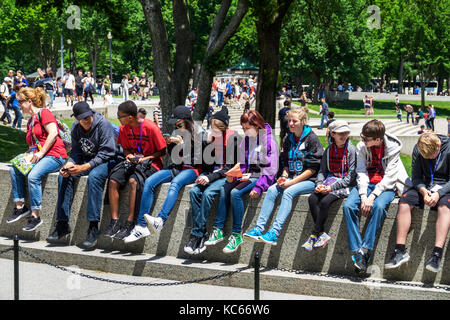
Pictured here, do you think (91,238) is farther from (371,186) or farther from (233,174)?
(371,186)

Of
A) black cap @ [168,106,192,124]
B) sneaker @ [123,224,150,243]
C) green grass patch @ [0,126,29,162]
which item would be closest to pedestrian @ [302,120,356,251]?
black cap @ [168,106,192,124]

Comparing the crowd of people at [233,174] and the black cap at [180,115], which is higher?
the black cap at [180,115]

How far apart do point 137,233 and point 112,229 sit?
1.40 feet

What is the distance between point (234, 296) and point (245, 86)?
125 feet

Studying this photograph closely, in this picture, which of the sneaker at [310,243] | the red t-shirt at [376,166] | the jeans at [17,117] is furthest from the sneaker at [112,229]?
the jeans at [17,117]

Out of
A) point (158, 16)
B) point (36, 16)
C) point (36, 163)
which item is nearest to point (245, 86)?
point (36, 16)

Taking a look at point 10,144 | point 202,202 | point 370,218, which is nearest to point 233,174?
point 202,202

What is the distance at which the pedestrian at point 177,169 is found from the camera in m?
6.81

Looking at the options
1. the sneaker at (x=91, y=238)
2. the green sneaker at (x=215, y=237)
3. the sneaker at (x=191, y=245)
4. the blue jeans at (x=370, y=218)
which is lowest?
the sneaker at (x=91, y=238)

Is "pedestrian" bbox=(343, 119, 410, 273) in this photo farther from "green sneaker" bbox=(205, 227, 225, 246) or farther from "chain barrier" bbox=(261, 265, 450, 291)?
"green sneaker" bbox=(205, 227, 225, 246)

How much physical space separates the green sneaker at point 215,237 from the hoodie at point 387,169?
168cm

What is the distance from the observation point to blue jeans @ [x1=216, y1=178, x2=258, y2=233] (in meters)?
6.55

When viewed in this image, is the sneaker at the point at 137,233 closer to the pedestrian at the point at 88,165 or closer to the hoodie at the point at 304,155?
the pedestrian at the point at 88,165
